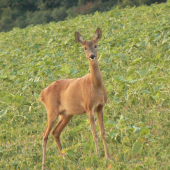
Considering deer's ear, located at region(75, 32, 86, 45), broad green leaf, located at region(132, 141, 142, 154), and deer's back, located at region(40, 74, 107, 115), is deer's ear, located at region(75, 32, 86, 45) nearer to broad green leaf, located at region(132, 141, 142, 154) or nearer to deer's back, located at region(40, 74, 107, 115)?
deer's back, located at region(40, 74, 107, 115)

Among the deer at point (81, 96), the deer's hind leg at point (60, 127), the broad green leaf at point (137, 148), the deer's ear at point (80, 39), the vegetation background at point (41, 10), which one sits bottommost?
the broad green leaf at point (137, 148)

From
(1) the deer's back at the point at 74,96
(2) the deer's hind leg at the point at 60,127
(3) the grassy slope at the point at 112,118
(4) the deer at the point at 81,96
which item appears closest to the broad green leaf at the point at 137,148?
(3) the grassy slope at the point at 112,118

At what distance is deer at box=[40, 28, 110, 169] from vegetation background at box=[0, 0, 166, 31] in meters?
35.9

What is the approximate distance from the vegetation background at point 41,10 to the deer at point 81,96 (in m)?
35.9

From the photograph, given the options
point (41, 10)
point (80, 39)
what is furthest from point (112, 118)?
point (41, 10)

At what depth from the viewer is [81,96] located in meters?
6.00

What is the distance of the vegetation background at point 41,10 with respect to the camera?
140ft

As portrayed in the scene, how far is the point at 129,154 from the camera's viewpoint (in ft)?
18.9

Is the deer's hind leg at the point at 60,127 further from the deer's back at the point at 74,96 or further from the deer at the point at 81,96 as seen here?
the deer's back at the point at 74,96

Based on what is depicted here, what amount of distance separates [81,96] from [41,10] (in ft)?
143

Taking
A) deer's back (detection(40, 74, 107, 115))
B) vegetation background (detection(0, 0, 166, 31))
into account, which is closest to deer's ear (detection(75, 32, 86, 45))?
deer's back (detection(40, 74, 107, 115))

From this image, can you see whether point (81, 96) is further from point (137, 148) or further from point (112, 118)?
point (112, 118)

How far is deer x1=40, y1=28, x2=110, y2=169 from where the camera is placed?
567 centimetres

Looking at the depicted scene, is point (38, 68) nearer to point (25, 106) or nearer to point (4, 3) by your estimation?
point (25, 106)
